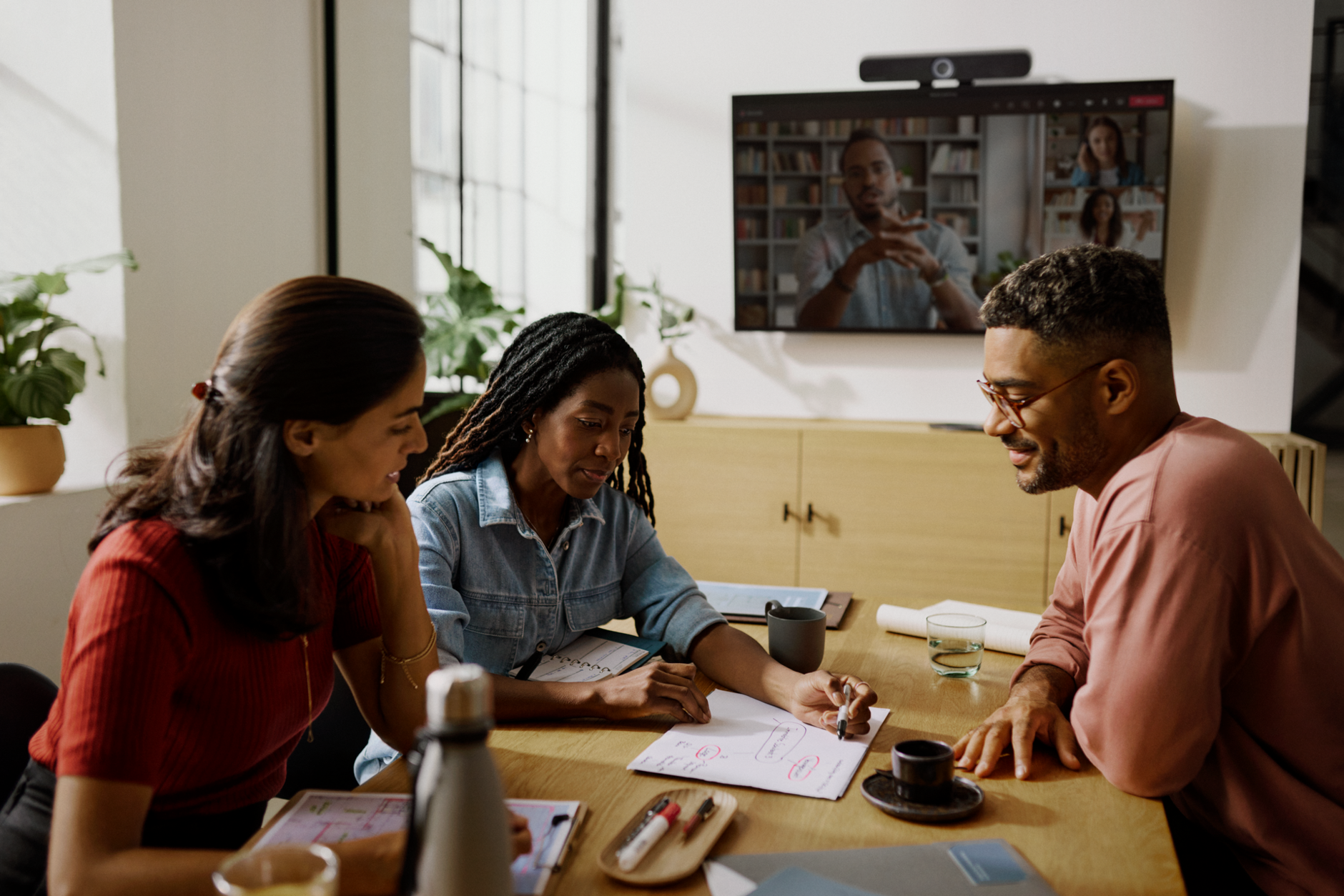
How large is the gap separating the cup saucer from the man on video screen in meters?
2.77

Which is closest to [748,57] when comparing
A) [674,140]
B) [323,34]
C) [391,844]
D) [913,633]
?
[674,140]

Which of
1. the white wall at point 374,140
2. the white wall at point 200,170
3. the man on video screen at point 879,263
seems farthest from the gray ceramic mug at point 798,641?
the white wall at point 374,140

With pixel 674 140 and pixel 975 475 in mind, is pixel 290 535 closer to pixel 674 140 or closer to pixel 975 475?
pixel 975 475

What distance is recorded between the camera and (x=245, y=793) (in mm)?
1226

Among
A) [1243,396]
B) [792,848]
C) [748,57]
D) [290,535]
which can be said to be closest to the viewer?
[792,848]

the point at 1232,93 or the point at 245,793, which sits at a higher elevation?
the point at 1232,93

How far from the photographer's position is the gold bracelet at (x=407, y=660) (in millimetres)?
1362

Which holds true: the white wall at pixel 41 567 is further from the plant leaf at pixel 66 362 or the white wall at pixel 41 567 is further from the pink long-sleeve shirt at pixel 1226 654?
the pink long-sleeve shirt at pixel 1226 654

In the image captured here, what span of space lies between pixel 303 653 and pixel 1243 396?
11.1 feet

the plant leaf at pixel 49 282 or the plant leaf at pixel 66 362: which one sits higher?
the plant leaf at pixel 49 282

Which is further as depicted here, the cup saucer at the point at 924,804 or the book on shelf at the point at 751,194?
the book on shelf at the point at 751,194

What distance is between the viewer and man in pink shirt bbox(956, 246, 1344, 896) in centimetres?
118

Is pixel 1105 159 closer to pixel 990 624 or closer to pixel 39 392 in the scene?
pixel 990 624

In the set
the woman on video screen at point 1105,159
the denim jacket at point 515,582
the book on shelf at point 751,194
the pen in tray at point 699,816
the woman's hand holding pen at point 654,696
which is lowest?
the pen in tray at point 699,816
